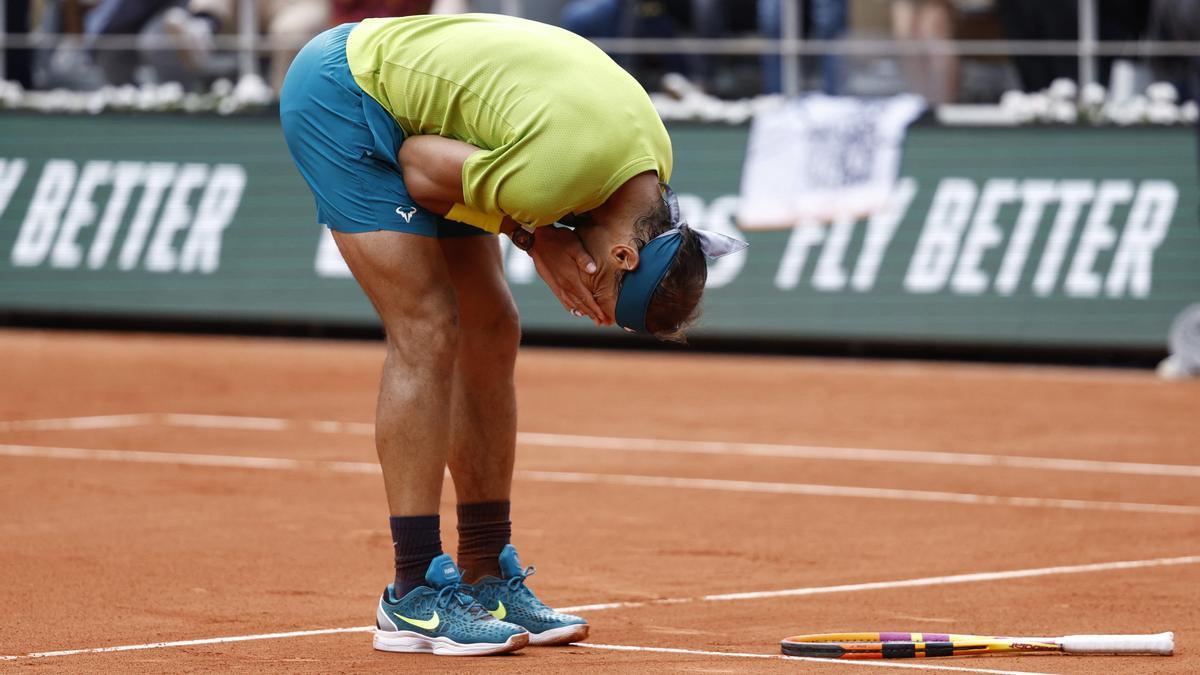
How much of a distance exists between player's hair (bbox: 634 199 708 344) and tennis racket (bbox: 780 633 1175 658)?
0.90 meters

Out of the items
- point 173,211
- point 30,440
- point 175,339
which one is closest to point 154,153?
point 173,211

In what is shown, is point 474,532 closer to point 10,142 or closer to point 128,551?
point 128,551

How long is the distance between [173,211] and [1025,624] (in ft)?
37.2

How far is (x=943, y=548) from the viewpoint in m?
7.41

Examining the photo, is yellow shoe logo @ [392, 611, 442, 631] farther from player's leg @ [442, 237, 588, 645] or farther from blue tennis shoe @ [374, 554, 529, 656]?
player's leg @ [442, 237, 588, 645]

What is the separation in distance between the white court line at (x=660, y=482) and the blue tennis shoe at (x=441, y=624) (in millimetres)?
3591

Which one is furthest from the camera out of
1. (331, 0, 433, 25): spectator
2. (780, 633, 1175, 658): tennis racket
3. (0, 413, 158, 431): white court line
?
(331, 0, 433, 25): spectator

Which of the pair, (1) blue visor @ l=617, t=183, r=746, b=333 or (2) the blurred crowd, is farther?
(2) the blurred crowd

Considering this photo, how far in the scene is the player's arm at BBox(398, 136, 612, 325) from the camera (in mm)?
5262

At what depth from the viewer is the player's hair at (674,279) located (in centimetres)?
519

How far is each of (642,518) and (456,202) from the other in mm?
3006

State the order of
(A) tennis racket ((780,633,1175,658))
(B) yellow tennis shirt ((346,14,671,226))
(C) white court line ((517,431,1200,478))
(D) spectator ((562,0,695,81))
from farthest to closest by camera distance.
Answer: (D) spectator ((562,0,695,81)) → (C) white court line ((517,431,1200,478)) → (A) tennis racket ((780,633,1175,658)) → (B) yellow tennis shirt ((346,14,671,226))

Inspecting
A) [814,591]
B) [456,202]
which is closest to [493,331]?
[456,202]

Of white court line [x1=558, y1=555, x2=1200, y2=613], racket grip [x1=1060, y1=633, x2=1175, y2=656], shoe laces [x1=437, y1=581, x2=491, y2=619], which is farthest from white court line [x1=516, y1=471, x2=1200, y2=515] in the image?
shoe laces [x1=437, y1=581, x2=491, y2=619]
